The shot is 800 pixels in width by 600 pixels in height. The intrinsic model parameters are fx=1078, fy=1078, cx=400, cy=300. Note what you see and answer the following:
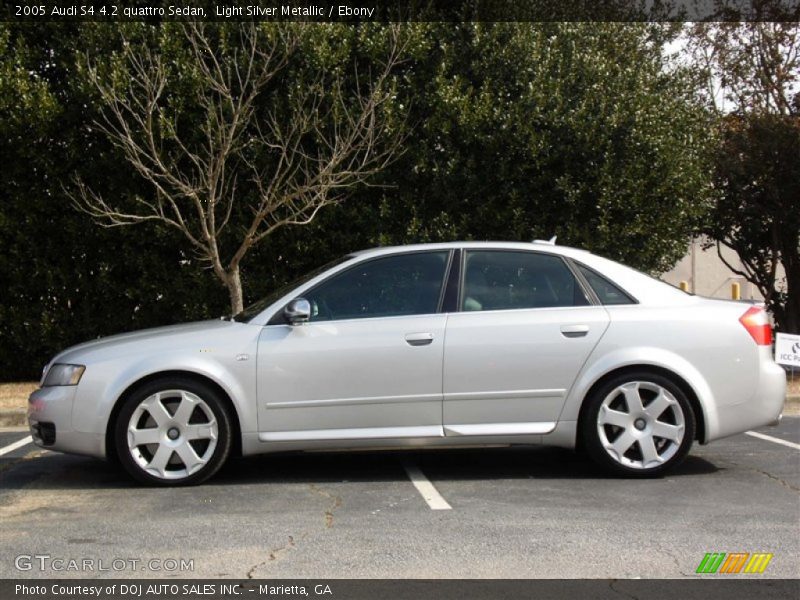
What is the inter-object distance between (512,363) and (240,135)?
654cm

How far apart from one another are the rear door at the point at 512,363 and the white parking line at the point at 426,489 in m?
0.38

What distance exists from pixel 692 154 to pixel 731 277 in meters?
15.8

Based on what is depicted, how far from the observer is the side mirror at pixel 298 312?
674 cm

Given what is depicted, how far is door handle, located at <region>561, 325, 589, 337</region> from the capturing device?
6828 millimetres

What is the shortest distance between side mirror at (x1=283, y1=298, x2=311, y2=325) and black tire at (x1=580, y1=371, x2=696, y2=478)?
1.86 metres

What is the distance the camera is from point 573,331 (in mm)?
6828

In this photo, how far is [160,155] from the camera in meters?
12.3

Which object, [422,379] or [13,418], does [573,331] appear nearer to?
[422,379]

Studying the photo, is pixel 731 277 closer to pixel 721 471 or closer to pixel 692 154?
pixel 692 154

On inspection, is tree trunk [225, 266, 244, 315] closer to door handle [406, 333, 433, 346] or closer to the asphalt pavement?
the asphalt pavement

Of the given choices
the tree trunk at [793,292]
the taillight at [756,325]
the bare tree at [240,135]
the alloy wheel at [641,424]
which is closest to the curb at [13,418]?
the bare tree at [240,135]

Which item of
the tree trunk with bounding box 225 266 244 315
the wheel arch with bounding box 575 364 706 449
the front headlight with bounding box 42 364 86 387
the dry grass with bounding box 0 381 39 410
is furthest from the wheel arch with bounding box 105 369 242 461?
the tree trunk with bounding box 225 266 244 315
